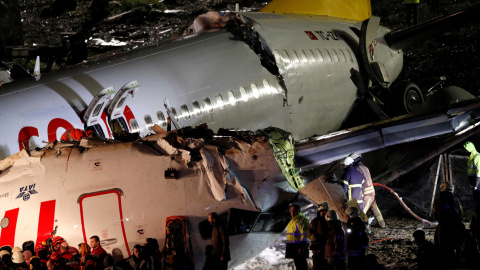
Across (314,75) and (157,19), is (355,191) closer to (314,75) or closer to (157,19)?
(314,75)

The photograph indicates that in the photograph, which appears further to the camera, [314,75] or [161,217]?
[314,75]

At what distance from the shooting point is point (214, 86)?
43.8ft

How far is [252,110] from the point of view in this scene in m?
13.9

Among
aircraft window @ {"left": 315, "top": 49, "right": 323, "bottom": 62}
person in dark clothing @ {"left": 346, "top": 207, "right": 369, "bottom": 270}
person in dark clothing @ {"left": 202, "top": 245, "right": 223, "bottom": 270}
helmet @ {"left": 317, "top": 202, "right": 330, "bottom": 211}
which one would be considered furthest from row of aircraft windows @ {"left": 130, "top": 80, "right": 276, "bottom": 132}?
person in dark clothing @ {"left": 346, "top": 207, "right": 369, "bottom": 270}

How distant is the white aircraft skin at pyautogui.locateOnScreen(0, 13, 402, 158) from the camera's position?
1093 cm

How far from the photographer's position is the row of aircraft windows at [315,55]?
15.2 meters

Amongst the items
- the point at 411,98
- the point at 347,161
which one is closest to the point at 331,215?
the point at 347,161

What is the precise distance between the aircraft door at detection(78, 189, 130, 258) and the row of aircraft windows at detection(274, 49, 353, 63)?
23.3ft

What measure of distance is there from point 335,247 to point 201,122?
4806 millimetres

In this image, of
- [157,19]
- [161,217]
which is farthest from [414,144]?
[157,19]

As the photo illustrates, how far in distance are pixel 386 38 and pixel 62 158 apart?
12499mm

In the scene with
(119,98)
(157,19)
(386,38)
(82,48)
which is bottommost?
(119,98)

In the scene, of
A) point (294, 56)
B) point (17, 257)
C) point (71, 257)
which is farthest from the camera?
point (294, 56)

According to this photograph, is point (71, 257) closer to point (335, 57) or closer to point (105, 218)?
point (105, 218)
